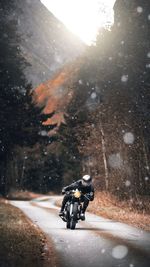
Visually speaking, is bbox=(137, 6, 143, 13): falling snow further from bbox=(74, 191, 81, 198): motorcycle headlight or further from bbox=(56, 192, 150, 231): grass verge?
bbox=(74, 191, 81, 198): motorcycle headlight

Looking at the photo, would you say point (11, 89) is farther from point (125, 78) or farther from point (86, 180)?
Answer: point (86, 180)

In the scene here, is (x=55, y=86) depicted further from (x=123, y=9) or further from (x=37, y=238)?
(x=37, y=238)

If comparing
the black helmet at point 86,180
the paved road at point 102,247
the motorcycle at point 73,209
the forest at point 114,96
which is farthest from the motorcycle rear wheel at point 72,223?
the forest at point 114,96

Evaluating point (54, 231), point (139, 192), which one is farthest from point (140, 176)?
point (54, 231)

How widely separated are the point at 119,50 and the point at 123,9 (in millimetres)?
2817

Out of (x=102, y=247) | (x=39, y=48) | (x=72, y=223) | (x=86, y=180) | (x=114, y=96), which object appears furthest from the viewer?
(x=39, y=48)

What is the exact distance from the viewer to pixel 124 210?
2481 cm

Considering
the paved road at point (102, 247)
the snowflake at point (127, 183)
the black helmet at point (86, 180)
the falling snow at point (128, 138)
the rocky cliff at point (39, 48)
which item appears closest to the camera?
the paved road at point (102, 247)

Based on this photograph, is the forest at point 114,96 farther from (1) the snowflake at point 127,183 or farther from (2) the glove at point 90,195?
(2) the glove at point 90,195

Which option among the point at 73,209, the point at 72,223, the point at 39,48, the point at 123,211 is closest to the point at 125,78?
the point at 123,211

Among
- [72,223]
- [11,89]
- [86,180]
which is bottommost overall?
[72,223]

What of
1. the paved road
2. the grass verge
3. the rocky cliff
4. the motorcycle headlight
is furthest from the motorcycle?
the rocky cliff

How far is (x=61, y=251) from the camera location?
10.6 meters

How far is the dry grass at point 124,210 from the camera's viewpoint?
737 inches
